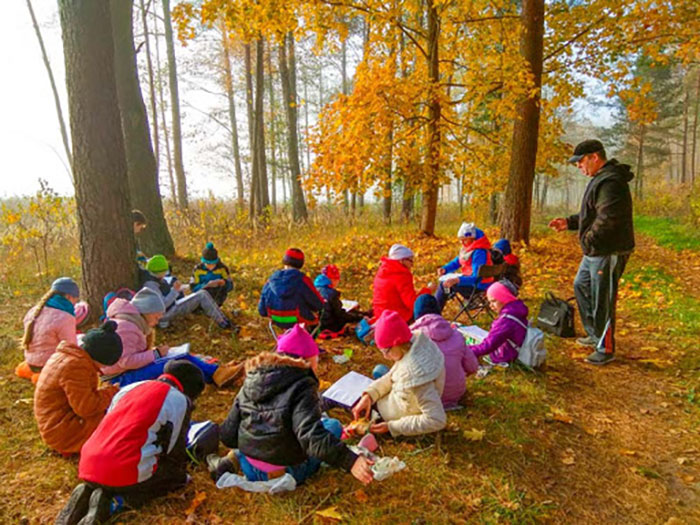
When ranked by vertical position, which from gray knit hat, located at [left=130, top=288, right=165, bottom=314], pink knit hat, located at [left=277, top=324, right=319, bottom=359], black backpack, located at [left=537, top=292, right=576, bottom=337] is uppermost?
gray knit hat, located at [left=130, top=288, right=165, bottom=314]

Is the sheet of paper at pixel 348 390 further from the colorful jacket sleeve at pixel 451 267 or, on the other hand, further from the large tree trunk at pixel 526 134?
the large tree trunk at pixel 526 134

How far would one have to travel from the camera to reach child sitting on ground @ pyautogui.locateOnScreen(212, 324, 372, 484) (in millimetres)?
2285

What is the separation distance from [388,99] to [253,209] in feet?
18.6

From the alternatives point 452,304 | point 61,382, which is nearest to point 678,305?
point 452,304

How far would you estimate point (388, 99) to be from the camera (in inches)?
346

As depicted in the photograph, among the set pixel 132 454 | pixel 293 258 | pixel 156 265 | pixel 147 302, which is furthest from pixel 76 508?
pixel 156 265

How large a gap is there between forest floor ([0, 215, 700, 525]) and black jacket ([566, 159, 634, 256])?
139 centimetres

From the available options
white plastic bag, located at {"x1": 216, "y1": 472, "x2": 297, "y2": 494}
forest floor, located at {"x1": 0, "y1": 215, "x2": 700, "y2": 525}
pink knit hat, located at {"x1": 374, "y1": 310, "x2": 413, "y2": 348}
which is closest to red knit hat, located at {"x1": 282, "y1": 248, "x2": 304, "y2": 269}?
forest floor, located at {"x1": 0, "y1": 215, "x2": 700, "y2": 525}

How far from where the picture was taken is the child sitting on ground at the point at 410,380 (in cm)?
286

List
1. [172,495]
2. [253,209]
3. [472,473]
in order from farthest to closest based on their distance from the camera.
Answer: [253,209], [472,473], [172,495]

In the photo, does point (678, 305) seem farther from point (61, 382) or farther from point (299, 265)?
point (61, 382)

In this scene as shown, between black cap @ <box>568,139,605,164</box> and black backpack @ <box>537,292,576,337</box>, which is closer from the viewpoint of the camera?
black cap @ <box>568,139,605,164</box>

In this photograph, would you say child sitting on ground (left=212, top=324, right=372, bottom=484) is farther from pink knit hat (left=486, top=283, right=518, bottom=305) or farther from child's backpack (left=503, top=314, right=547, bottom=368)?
child's backpack (left=503, top=314, right=547, bottom=368)

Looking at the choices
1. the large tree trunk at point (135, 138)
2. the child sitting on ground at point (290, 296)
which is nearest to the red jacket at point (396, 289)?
the child sitting on ground at point (290, 296)
